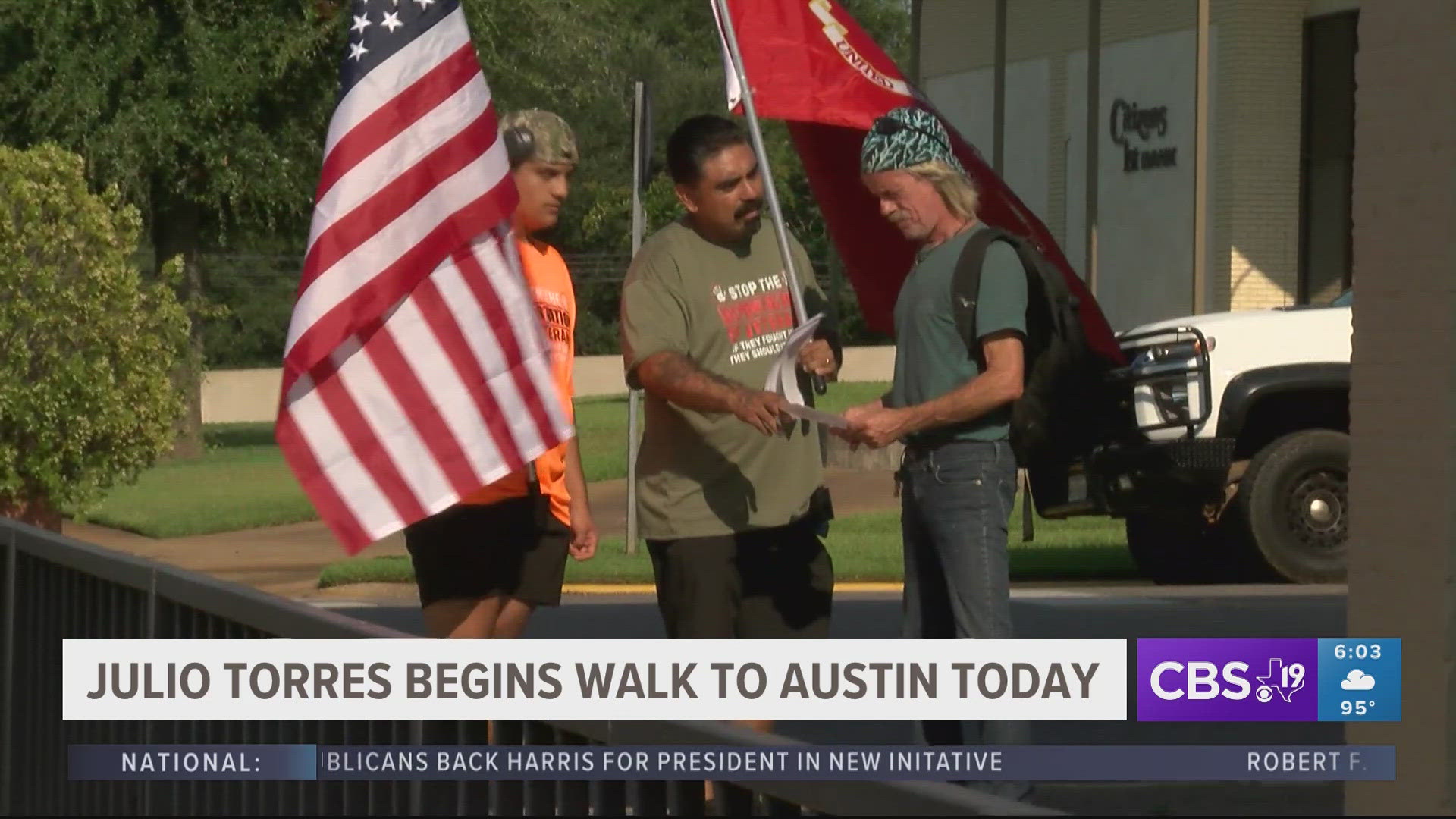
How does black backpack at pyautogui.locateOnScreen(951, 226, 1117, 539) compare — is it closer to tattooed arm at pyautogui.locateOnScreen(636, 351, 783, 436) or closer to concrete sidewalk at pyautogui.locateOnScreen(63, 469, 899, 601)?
tattooed arm at pyautogui.locateOnScreen(636, 351, 783, 436)

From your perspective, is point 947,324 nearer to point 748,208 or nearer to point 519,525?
point 748,208

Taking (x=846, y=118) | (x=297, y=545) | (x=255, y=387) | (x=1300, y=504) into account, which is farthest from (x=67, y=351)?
(x=255, y=387)

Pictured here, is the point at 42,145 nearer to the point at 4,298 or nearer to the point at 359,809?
the point at 4,298

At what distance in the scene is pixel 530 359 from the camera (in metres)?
5.79

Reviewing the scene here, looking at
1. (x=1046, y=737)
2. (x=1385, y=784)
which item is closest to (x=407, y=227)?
(x=1385, y=784)

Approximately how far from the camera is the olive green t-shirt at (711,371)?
6406 mm

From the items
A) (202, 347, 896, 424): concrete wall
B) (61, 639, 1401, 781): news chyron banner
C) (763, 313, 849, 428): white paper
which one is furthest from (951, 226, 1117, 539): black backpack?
(202, 347, 896, 424): concrete wall

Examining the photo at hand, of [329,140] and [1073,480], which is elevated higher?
[329,140]

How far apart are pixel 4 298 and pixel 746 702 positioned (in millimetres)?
14762

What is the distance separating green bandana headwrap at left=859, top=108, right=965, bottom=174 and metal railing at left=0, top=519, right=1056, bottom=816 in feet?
7.20

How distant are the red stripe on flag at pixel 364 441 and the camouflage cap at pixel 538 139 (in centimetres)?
91

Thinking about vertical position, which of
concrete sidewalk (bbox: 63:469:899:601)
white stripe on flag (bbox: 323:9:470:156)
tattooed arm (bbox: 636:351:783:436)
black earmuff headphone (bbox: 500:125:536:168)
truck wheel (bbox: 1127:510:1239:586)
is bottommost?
concrete sidewalk (bbox: 63:469:899:601)

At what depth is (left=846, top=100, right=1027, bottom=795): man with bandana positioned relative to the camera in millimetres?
5941

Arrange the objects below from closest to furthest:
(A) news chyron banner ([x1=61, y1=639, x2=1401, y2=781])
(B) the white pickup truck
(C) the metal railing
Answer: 1. (C) the metal railing
2. (A) news chyron banner ([x1=61, y1=639, x2=1401, y2=781])
3. (B) the white pickup truck
